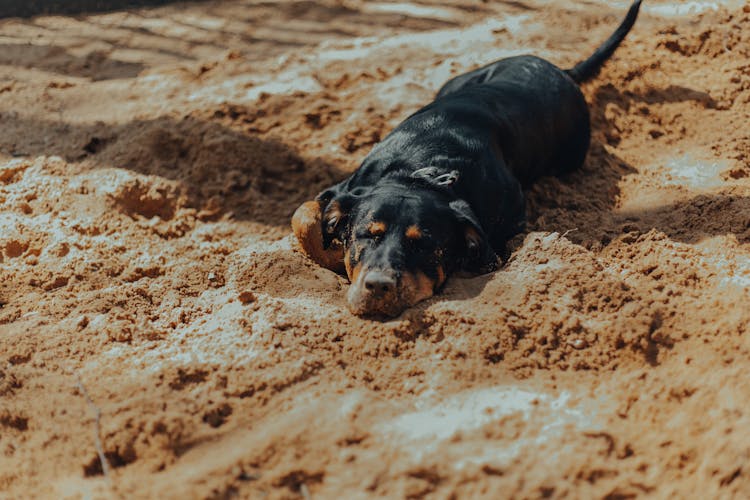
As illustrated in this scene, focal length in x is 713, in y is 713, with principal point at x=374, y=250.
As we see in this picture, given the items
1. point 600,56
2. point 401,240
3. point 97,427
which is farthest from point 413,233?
point 600,56

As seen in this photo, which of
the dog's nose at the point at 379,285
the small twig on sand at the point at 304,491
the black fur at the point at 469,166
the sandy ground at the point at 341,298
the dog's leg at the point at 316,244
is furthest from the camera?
the dog's leg at the point at 316,244

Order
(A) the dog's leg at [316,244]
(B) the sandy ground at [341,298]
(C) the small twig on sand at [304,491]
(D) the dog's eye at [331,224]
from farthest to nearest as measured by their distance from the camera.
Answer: (A) the dog's leg at [316,244] < (D) the dog's eye at [331,224] < (B) the sandy ground at [341,298] < (C) the small twig on sand at [304,491]

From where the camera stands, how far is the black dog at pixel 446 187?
3.65m

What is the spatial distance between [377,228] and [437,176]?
24.9 inches

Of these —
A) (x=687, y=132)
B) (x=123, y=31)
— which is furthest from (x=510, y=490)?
(x=123, y=31)

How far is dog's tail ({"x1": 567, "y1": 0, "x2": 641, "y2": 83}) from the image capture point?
5973 mm

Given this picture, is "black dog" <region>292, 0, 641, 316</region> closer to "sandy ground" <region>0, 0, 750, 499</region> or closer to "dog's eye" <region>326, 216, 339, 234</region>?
"dog's eye" <region>326, 216, 339, 234</region>

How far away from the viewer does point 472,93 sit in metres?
4.97

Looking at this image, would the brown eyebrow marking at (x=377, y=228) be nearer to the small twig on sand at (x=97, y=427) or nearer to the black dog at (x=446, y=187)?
the black dog at (x=446, y=187)

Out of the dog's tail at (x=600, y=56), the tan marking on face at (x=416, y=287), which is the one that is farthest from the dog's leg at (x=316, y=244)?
the dog's tail at (x=600, y=56)

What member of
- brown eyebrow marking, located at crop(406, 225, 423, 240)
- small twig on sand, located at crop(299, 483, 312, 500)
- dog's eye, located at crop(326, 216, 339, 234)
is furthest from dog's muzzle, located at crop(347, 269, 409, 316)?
small twig on sand, located at crop(299, 483, 312, 500)

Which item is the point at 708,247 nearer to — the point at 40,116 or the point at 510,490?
the point at 510,490

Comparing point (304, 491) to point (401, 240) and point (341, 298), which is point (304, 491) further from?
point (401, 240)

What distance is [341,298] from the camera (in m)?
3.74
